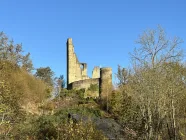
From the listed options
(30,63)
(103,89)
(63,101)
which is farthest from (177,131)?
(30,63)

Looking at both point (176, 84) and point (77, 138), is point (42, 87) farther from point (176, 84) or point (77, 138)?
point (77, 138)

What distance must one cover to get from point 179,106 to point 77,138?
24.1 ft

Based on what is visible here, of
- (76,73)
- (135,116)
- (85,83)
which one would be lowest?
(135,116)

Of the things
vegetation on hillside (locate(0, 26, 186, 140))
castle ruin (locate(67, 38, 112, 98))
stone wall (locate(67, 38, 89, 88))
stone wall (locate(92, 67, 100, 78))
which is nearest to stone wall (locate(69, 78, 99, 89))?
castle ruin (locate(67, 38, 112, 98))

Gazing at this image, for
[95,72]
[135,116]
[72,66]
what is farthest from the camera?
[95,72]

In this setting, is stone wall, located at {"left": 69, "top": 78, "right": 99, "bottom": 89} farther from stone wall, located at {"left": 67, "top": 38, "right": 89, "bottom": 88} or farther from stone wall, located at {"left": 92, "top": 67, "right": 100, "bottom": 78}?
stone wall, located at {"left": 92, "top": 67, "right": 100, "bottom": 78}

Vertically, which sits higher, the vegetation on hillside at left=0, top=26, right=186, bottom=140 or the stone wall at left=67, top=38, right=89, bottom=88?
the stone wall at left=67, top=38, right=89, bottom=88

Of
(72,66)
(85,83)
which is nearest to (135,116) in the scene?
(85,83)

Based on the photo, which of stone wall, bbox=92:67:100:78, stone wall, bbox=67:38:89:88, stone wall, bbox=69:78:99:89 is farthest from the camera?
stone wall, bbox=92:67:100:78

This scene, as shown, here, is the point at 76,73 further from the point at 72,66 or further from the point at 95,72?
the point at 95,72

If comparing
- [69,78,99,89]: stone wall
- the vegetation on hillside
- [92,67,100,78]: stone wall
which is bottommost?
the vegetation on hillside

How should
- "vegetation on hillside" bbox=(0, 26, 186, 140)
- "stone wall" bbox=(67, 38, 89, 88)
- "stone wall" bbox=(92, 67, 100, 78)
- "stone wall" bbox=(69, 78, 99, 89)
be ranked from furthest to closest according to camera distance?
1. "stone wall" bbox=(92, 67, 100, 78)
2. "stone wall" bbox=(67, 38, 89, 88)
3. "stone wall" bbox=(69, 78, 99, 89)
4. "vegetation on hillside" bbox=(0, 26, 186, 140)

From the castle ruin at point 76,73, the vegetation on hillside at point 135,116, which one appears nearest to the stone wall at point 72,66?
the castle ruin at point 76,73

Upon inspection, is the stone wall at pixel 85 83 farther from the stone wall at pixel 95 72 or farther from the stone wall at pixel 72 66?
the stone wall at pixel 95 72
